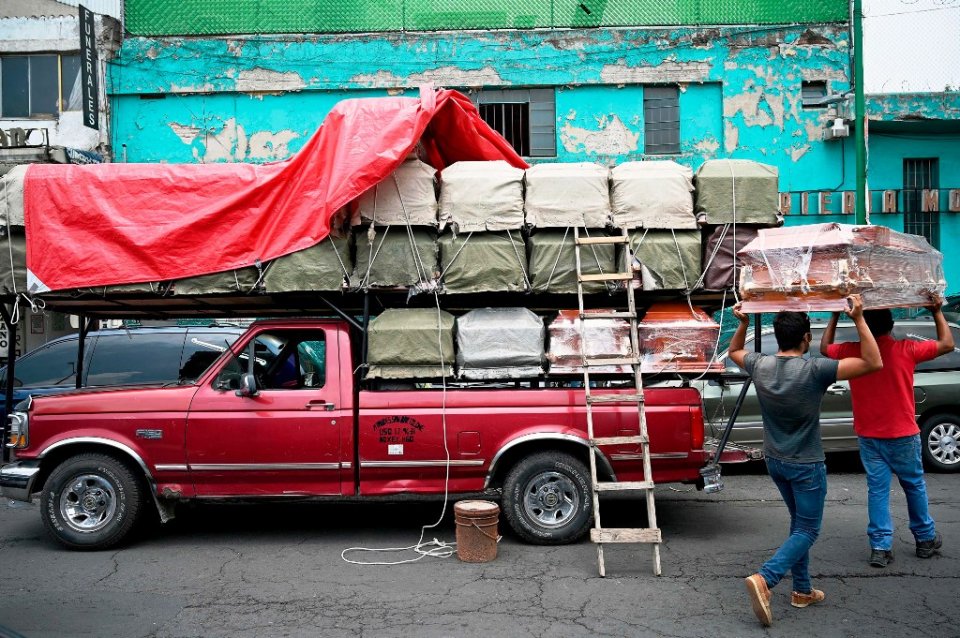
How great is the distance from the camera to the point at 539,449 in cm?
677

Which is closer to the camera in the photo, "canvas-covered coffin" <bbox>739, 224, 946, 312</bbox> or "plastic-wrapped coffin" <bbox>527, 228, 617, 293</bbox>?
"canvas-covered coffin" <bbox>739, 224, 946, 312</bbox>

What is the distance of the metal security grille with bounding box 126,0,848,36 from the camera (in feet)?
56.1

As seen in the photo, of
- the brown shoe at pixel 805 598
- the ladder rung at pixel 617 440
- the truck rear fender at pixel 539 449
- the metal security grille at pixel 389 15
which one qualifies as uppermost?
the metal security grille at pixel 389 15

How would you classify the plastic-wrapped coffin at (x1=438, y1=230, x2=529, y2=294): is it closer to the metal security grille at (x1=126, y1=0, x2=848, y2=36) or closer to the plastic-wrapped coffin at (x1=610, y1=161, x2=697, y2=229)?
the plastic-wrapped coffin at (x1=610, y1=161, x2=697, y2=229)

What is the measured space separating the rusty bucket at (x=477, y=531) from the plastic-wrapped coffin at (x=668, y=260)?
7.29ft

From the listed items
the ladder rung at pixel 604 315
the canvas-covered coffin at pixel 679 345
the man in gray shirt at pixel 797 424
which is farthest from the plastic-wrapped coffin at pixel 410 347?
the man in gray shirt at pixel 797 424

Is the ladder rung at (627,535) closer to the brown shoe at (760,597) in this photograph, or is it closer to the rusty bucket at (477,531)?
the rusty bucket at (477,531)

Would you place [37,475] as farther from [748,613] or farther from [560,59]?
[560,59]

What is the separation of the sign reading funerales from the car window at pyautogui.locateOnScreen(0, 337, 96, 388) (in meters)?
6.86

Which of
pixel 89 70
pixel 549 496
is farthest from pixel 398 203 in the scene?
pixel 89 70

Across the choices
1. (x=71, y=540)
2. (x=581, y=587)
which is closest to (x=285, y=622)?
(x=581, y=587)

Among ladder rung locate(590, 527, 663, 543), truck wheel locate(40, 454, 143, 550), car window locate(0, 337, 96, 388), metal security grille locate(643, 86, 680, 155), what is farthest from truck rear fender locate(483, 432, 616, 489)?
metal security grille locate(643, 86, 680, 155)

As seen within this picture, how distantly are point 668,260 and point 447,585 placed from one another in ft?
10.1

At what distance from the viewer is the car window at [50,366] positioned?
10.7 m
